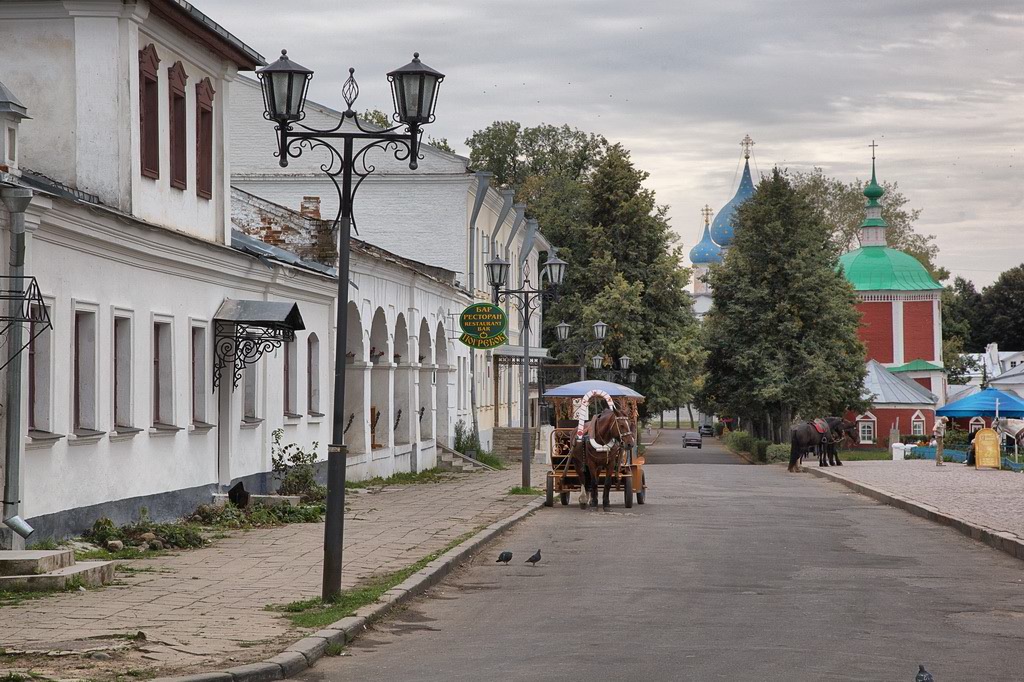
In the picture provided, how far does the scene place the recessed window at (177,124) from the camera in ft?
64.2

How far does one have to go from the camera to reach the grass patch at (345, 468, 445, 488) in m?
29.0

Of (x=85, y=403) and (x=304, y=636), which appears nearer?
(x=304, y=636)

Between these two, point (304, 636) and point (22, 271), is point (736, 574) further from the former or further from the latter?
point (22, 271)

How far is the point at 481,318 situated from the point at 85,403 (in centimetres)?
1516

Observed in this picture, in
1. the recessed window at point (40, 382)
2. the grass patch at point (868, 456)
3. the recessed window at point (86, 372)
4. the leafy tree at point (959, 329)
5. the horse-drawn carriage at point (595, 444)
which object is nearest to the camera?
the recessed window at point (40, 382)

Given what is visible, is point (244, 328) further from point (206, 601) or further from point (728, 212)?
point (728, 212)

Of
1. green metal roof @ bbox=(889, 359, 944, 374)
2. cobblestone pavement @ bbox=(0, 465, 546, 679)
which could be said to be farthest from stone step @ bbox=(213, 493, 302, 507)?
green metal roof @ bbox=(889, 359, 944, 374)

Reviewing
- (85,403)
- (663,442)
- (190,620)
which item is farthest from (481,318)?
(663,442)

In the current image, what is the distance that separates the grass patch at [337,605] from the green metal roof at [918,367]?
7550 centimetres

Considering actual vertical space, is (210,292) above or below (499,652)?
above

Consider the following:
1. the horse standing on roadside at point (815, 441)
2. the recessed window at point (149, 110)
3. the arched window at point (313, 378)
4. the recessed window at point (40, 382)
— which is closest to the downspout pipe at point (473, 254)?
the horse standing on roadside at point (815, 441)

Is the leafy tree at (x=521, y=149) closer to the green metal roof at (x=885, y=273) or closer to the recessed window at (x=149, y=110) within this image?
the green metal roof at (x=885, y=273)

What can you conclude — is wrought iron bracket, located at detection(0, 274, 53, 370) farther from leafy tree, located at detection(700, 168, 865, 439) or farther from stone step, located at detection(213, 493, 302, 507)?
leafy tree, located at detection(700, 168, 865, 439)

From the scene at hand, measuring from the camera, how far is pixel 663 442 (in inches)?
3831
